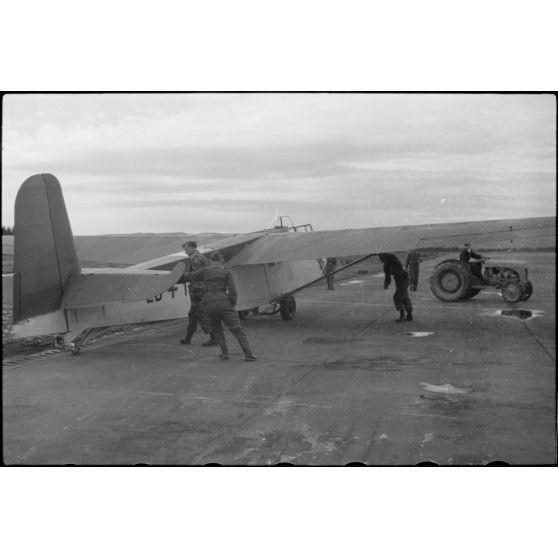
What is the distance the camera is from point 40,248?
7.61 meters

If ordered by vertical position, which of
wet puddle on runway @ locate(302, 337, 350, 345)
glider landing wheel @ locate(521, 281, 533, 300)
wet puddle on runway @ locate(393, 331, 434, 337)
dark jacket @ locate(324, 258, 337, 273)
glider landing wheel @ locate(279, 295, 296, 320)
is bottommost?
wet puddle on runway @ locate(302, 337, 350, 345)

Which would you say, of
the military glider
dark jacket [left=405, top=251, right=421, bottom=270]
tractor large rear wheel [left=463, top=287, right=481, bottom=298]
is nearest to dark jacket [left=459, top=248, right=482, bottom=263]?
tractor large rear wheel [left=463, top=287, right=481, bottom=298]

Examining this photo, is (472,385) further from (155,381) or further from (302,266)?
(302,266)

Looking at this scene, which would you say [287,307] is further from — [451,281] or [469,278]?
[469,278]

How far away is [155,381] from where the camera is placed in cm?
768

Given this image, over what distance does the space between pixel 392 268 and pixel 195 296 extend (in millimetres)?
3880

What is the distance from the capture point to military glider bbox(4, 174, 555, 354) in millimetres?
7441

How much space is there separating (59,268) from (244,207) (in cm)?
274

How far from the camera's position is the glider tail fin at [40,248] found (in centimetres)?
728

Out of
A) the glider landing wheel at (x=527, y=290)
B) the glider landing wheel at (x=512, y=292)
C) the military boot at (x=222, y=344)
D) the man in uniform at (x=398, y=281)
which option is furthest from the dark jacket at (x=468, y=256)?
the military boot at (x=222, y=344)

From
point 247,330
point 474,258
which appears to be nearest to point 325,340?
point 247,330

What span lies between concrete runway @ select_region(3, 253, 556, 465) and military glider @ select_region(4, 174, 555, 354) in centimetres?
65

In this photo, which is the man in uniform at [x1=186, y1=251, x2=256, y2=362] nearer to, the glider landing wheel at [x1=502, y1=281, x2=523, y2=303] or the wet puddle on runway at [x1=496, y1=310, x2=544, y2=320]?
the wet puddle on runway at [x1=496, y1=310, x2=544, y2=320]

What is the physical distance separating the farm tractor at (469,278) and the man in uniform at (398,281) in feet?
10.1
